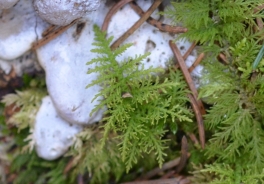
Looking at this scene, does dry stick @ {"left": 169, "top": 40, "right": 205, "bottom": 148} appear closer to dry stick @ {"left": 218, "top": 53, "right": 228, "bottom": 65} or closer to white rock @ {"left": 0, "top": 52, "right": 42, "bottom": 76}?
dry stick @ {"left": 218, "top": 53, "right": 228, "bottom": 65}

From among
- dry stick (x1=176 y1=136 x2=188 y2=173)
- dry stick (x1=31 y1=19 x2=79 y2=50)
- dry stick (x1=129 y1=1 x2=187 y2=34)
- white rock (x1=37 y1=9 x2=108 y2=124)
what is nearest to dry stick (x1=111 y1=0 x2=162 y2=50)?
dry stick (x1=129 y1=1 x2=187 y2=34)

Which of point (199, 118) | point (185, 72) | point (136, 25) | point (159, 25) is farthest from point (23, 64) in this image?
point (199, 118)

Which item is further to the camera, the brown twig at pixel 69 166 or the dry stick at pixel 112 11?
the brown twig at pixel 69 166

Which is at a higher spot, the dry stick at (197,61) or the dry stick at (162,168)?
the dry stick at (197,61)

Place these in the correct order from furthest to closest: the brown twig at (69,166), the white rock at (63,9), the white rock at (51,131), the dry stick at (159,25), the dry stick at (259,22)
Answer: the brown twig at (69,166) < the white rock at (51,131) < the dry stick at (159,25) < the dry stick at (259,22) < the white rock at (63,9)

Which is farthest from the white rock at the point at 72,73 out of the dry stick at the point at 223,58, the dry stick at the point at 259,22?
the dry stick at the point at 259,22

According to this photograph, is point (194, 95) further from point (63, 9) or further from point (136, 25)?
point (63, 9)

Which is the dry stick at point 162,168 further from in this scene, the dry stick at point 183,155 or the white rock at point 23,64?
the white rock at point 23,64
